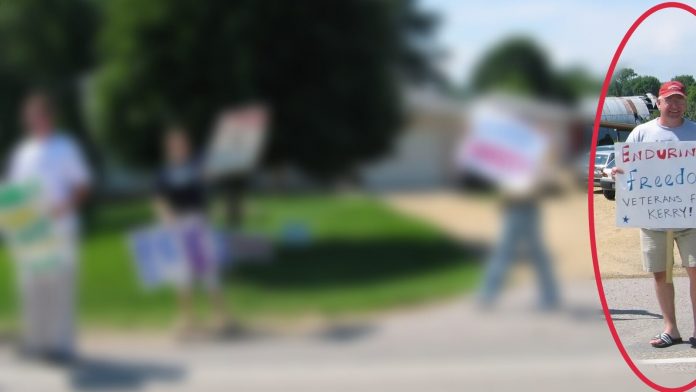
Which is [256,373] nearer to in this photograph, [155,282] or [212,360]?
[212,360]

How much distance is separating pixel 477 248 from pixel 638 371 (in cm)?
64

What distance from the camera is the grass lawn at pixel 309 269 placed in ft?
7.58

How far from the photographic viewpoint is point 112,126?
2260 mm

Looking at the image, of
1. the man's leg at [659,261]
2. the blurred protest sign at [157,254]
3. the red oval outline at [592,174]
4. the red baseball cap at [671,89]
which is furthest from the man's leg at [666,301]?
the blurred protest sign at [157,254]

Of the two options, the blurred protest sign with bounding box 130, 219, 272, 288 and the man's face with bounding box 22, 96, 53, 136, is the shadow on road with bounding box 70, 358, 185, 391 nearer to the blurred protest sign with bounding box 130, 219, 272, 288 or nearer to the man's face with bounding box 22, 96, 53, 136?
the blurred protest sign with bounding box 130, 219, 272, 288

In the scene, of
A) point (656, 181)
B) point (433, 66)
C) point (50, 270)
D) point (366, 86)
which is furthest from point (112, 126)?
point (656, 181)

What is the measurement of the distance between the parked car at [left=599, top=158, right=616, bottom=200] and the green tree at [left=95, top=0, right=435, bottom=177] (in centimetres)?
53

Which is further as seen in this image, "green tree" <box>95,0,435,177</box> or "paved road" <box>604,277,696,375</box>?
"paved road" <box>604,277,696,375</box>

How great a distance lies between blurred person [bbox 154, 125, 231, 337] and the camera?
2297mm

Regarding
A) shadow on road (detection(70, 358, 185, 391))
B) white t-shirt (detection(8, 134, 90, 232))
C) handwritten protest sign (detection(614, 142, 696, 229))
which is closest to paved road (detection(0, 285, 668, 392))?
shadow on road (detection(70, 358, 185, 391))

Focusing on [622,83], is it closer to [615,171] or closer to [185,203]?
[615,171]

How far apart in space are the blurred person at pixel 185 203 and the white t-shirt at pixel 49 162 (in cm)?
18

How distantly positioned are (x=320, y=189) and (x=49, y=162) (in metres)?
0.61

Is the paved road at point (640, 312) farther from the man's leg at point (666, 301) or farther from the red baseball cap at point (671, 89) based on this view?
the red baseball cap at point (671, 89)
